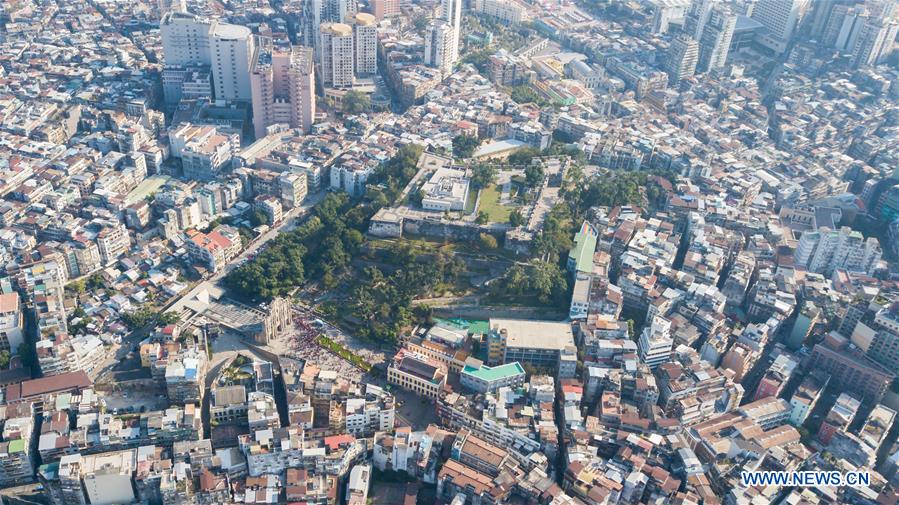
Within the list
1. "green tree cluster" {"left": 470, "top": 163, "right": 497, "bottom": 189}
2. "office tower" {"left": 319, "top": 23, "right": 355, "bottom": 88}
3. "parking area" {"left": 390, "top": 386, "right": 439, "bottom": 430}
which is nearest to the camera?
"parking area" {"left": 390, "top": 386, "right": 439, "bottom": 430}

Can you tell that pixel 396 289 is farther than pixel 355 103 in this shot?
No

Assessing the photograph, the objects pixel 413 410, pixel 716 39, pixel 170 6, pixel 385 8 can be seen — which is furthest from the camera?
pixel 385 8

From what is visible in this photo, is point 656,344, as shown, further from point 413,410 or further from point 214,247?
point 214,247

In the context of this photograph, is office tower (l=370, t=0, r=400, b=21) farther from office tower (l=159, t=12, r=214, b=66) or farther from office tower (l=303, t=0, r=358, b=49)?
office tower (l=159, t=12, r=214, b=66)

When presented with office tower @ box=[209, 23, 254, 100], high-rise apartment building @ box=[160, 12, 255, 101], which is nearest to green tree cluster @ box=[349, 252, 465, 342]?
office tower @ box=[209, 23, 254, 100]

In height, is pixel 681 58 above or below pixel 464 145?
above

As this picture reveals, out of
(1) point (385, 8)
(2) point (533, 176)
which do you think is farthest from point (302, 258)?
(1) point (385, 8)
